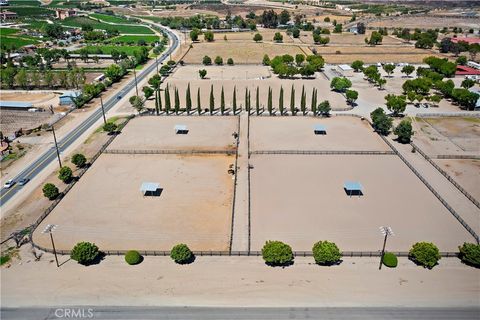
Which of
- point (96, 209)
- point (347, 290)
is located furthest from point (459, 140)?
point (96, 209)

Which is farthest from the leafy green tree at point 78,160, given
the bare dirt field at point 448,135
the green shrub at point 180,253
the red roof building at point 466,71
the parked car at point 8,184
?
the red roof building at point 466,71

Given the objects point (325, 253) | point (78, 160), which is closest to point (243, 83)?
point (78, 160)

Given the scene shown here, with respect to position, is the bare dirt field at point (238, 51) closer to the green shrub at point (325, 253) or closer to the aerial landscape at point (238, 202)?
the aerial landscape at point (238, 202)

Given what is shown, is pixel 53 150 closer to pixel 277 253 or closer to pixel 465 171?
pixel 277 253

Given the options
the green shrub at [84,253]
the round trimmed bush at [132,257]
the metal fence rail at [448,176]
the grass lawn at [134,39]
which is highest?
the grass lawn at [134,39]

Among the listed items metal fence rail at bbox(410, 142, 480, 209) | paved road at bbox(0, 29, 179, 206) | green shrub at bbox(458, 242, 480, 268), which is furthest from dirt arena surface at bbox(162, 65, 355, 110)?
green shrub at bbox(458, 242, 480, 268)

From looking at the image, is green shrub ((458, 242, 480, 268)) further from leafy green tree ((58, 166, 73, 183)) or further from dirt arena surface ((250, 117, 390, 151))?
leafy green tree ((58, 166, 73, 183))

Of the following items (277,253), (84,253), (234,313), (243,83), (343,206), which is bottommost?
(234,313)

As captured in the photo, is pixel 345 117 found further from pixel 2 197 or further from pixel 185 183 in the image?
pixel 2 197
